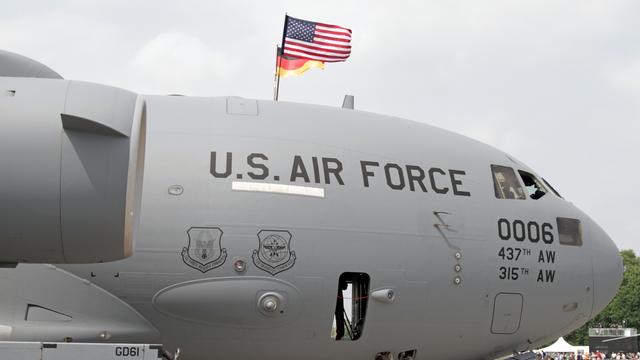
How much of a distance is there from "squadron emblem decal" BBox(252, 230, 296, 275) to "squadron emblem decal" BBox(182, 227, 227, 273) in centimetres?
47

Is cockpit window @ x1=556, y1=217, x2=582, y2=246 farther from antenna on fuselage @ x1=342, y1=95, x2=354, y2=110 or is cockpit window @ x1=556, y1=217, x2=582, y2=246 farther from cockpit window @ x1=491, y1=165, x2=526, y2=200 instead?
antenna on fuselage @ x1=342, y1=95, x2=354, y2=110

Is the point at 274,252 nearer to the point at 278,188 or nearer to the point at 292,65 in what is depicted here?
the point at 278,188

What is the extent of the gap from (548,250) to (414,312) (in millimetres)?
2366

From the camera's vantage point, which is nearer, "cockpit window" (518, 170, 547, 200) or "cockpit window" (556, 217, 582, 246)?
"cockpit window" (556, 217, 582, 246)

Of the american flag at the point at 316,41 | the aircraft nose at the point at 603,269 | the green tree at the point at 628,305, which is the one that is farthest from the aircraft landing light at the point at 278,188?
the green tree at the point at 628,305

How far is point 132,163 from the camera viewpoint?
640 cm

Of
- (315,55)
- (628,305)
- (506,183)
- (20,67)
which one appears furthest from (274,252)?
(628,305)

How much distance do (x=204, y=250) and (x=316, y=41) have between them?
864 cm

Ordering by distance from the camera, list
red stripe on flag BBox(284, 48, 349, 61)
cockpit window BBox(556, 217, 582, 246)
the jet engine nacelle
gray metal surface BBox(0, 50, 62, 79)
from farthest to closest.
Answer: red stripe on flag BBox(284, 48, 349, 61)
cockpit window BBox(556, 217, 582, 246)
gray metal surface BBox(0, 50, 62, 79)
the jet engine nacelle

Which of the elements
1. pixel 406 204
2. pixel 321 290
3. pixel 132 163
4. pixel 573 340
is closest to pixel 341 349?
pixel 321 290

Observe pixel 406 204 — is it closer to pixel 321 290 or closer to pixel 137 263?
pixel 321 290

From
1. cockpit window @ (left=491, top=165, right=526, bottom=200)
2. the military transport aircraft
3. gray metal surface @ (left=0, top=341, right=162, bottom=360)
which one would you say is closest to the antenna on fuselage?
the military transport aircraft

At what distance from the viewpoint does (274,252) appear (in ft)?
33.8

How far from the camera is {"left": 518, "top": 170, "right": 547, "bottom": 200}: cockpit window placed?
485 inches
